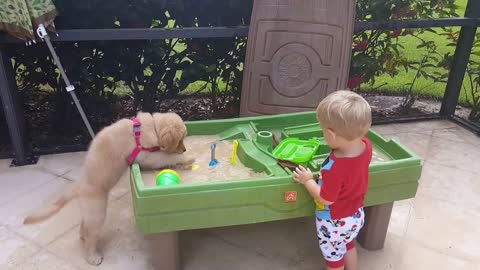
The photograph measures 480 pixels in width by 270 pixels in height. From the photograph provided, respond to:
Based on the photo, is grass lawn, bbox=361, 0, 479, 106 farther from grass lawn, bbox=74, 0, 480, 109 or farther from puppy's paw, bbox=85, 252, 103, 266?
puppy's paw, bbox=85, 252, 103, 266

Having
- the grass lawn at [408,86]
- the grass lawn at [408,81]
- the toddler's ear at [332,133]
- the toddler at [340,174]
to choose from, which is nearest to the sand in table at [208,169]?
the toddler at [340,174]

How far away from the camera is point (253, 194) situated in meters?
2.20

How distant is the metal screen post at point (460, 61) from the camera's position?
4.57 metres

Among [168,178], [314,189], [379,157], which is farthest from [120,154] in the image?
[379,157]

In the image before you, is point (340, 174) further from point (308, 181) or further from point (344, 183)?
point (308, 181)

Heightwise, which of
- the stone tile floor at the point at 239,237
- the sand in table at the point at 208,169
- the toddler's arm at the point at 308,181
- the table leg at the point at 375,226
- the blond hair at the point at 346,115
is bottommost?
the stone tile floor at the point at 239,237

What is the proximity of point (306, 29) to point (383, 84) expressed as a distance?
7.17 feet

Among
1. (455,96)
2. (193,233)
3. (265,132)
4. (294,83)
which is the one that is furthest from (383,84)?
(193,233)

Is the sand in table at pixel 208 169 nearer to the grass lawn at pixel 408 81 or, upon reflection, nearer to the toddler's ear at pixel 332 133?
the toddler's ear at pixel 332 133

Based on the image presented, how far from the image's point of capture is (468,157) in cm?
402

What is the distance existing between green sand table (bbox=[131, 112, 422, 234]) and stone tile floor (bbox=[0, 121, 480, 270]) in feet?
1.27

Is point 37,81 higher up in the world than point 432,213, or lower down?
higher up

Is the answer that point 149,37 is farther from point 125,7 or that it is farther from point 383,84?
point 383,84

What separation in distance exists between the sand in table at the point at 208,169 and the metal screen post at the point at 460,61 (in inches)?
130
